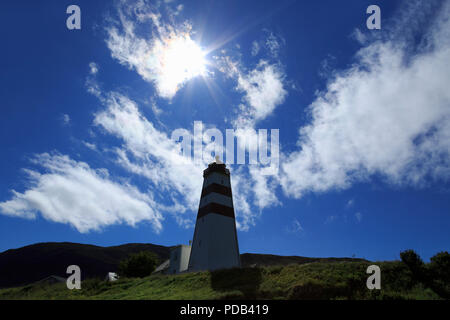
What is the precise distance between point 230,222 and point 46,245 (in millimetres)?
109920

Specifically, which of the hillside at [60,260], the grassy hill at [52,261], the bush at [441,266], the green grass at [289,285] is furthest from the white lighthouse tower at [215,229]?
the grassy hill at [52,261]

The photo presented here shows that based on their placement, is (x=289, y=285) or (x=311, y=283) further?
(x=289, y=285)

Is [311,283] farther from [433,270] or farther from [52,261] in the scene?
[52,261]

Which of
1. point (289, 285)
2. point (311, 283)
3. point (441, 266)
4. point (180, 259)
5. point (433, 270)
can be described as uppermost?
point (441, 266)

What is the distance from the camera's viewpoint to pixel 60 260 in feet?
306

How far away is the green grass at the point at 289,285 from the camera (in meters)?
13.7

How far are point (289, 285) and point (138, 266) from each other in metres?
27.0

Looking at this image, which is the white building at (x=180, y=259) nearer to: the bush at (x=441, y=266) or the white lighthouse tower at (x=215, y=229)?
the white lighthouse tower at (x=215, y=229)

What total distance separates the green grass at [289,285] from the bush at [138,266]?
46.8ft

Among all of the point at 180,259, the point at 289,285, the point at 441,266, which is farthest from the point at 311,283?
the point at 180,259

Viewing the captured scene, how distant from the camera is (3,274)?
8600cm
